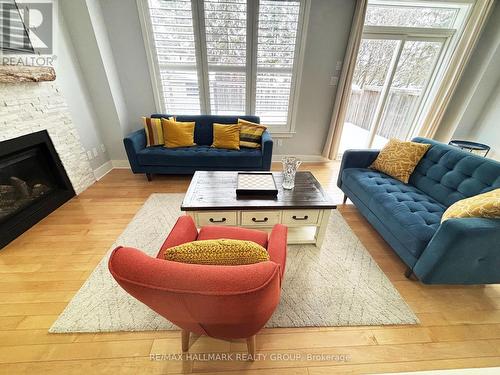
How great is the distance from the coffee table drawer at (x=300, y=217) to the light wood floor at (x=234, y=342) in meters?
0.69

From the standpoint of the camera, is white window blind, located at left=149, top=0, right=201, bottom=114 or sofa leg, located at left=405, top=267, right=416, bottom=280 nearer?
sofa leg, located at left=405, top=267, right=416, bottom=280

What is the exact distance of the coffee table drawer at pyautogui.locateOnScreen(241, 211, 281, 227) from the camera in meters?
1.57

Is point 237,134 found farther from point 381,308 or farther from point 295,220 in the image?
point 381,308

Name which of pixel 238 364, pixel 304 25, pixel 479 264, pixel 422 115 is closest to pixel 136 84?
pixel 304 25

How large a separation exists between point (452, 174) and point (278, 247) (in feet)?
6.00

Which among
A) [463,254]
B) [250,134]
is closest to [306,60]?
[250,134]

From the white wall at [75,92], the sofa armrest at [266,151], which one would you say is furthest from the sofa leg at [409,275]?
the white wall at [75,92]

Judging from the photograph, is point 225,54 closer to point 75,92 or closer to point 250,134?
point 250,134

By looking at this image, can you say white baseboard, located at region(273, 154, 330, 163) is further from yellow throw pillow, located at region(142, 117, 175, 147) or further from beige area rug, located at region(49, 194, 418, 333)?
yellow throw pillow, located at region(142, 117, 175, 147)

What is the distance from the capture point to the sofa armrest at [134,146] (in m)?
2.54

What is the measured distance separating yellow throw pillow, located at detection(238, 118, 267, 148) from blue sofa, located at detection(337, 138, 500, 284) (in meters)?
1.22

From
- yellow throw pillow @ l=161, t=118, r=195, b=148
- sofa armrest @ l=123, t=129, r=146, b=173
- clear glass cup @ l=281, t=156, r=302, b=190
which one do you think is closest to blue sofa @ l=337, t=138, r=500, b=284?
clear glass cup @ l=281, t=156, r=302, b=190

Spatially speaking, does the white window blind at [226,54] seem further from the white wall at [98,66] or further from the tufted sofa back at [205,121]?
the white wall at [98,66]

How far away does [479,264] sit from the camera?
1275 mm
